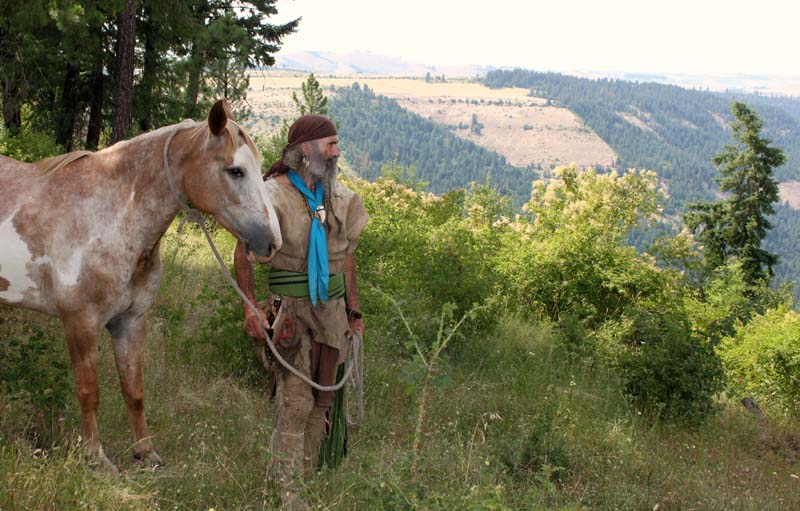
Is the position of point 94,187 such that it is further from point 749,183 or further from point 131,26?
point 749,183

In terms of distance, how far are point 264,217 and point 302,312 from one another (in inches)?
26.4

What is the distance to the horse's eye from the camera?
112 inches

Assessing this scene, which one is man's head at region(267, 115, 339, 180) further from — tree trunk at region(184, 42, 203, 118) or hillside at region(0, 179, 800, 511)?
tree trunk at region(184, 42, 203, 118)

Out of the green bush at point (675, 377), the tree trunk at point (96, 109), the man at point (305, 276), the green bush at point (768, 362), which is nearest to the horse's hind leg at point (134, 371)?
the man at point (305, 276)

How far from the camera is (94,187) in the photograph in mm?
3125

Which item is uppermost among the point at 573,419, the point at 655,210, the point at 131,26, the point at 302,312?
the point at 131,26

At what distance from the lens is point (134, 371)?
3.43m

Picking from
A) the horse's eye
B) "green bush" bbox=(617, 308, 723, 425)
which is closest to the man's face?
the horse's eye

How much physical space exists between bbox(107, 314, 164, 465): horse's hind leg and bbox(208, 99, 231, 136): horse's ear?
3.74ft

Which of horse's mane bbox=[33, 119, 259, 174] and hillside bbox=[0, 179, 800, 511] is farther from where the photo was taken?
hillside bbox=[0, 179, 800, 511]

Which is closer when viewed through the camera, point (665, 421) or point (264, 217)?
point (264, 217)

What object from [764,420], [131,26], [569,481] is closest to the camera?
[569,481]

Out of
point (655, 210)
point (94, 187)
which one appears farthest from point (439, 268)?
point (655, 210)

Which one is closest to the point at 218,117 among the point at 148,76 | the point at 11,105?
the point at 11,105
